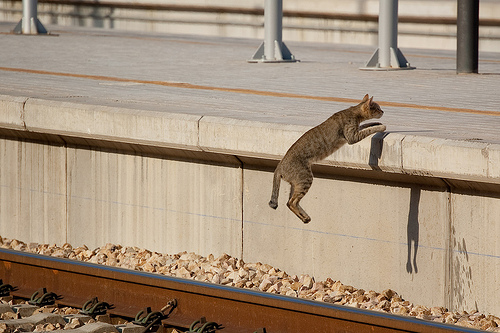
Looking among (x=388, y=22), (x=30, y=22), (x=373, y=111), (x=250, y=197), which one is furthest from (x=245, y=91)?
(x=30, y=22)

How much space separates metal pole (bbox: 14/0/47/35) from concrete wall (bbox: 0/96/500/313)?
10.0 metres

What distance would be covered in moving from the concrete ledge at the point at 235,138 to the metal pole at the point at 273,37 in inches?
246

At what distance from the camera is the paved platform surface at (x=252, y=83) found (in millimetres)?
8688

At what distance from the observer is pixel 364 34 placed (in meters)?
21.3

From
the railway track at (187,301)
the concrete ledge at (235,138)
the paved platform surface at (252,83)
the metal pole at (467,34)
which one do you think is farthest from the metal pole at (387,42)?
the railway track at (187,301)

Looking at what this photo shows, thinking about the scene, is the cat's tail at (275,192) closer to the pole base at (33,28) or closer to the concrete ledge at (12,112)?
the concrete ledge at (12,112)

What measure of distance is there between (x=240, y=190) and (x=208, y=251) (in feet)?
2.27

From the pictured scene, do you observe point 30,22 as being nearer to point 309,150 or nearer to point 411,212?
point 309,150

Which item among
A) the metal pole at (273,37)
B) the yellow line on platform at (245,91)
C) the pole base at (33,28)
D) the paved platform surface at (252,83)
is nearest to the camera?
the paved platform surface at (252,83)

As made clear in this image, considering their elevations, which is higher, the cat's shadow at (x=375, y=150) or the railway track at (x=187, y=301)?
the cat's shadow at (x=375, y=150)

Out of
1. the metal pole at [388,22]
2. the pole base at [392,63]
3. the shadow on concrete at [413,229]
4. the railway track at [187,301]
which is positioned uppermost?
the metal pole at [388,22]

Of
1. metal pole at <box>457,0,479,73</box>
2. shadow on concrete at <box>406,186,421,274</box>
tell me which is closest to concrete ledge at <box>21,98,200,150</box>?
shadow on concrete at <box>406,186,421,274</box>

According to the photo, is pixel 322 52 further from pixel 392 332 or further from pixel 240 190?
pixel 392 332

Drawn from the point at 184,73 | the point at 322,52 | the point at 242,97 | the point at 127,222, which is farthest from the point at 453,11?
the point at 127,222
